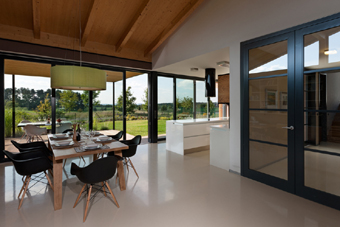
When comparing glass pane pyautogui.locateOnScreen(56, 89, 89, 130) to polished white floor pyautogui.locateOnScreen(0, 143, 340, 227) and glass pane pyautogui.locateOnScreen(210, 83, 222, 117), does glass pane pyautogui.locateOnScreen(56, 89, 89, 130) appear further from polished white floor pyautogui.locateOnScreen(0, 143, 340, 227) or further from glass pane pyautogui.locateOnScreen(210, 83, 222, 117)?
glass pane pyautogui.locateOnScreen(210, 83, 222, 117)

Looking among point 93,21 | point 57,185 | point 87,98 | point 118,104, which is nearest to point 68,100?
point 87,98

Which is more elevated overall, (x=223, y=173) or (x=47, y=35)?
(x=47, y=35)

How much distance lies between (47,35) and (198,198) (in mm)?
4833

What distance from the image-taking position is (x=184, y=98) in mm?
7367

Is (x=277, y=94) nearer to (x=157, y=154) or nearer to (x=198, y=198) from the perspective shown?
(x=198, y=198)

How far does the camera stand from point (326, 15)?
8.09 ft

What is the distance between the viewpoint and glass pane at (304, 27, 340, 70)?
2.37m

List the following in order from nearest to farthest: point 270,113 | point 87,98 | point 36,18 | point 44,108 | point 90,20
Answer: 1. point 270,113
2. point 36,18
3. point 90,20
4. point 44,108
5. point 87,98

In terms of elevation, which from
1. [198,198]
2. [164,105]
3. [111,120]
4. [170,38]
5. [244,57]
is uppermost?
[170,38]

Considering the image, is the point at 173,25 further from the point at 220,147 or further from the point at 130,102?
the point at 220,147

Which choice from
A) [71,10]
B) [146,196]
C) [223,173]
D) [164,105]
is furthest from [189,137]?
[71,10]

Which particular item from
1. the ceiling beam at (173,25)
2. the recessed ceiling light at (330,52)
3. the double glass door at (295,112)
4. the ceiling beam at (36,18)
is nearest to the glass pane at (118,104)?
the ceiling beam at (173,25)

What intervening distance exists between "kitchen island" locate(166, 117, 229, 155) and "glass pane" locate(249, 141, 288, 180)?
1.96 metres

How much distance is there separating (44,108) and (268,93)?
195 inches
